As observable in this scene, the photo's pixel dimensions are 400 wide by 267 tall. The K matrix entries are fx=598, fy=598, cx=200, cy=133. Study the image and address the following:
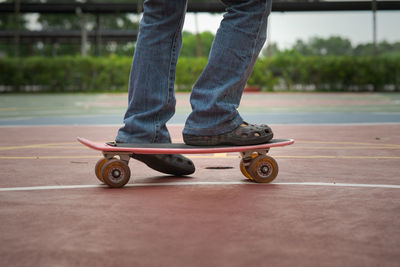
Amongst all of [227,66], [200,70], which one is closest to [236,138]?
[227,66]

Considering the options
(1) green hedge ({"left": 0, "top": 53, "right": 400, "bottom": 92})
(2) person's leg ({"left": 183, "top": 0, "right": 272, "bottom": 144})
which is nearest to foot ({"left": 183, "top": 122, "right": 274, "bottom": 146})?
(2) person's leg ({"left": 183, "top": 0, "right": 272, "bottom": 144})

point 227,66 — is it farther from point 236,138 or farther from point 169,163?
point 169,163

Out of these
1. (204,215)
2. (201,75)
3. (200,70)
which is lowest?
(204,215)

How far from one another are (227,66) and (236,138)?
0.37 m

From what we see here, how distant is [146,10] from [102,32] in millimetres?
41405

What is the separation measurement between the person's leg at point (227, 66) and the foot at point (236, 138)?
0.02 metres

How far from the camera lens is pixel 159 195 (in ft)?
8.79

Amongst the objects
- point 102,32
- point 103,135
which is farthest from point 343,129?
point 102,32

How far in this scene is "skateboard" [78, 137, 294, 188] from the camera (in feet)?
9.60

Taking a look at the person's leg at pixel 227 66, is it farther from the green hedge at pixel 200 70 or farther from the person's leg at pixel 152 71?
the green hedge at pixel 200 70

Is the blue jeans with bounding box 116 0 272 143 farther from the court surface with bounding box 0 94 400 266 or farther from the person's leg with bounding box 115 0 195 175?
the court surface with bounding box 0 94 400 266

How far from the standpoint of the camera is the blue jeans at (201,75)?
2.99 meters

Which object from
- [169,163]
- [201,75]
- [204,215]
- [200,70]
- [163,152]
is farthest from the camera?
[200,70]

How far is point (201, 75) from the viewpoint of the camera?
3041 mm
